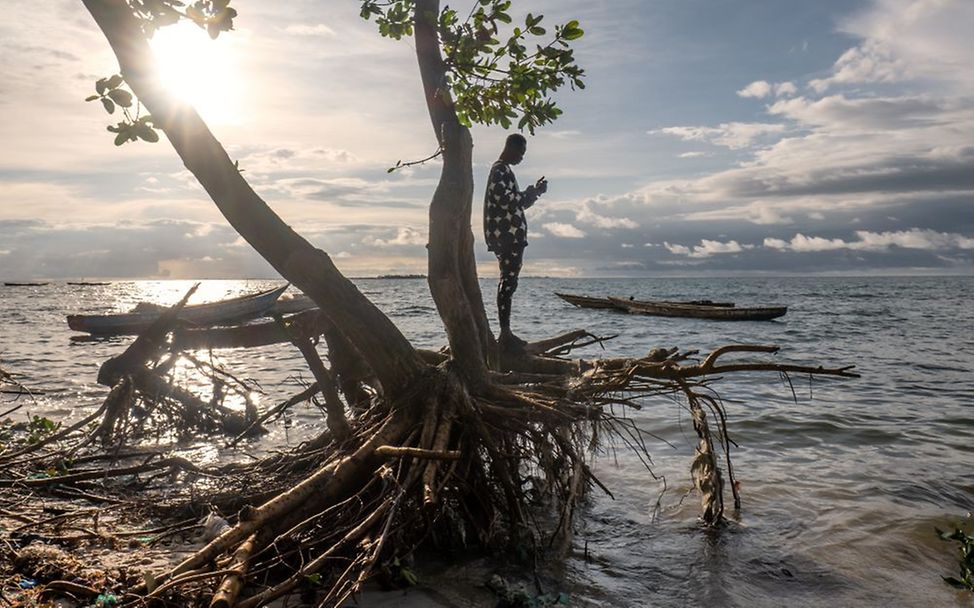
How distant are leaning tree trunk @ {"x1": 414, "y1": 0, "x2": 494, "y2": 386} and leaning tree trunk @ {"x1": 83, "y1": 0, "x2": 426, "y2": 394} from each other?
1.86 feet

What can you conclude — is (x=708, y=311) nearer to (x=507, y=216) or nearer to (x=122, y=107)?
(x=507, y=216)

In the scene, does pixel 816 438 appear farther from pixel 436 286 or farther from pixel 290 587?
pixel 290 587

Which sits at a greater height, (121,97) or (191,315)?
(121,97)

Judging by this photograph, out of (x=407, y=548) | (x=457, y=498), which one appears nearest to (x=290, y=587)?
(x=407, y=548)

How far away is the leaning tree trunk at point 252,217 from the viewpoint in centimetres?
457

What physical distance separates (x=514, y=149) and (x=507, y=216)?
777 mm

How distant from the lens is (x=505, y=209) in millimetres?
7719

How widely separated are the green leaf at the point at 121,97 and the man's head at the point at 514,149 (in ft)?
14.5

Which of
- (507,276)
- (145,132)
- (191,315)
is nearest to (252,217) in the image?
(145,132)

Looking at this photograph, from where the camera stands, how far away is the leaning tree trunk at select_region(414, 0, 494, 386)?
609 cm

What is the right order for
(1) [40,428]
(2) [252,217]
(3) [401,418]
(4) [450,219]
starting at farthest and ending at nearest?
(1) [40,428] < (4) [450,219] < (3) [401,418] < (2) [252,217]

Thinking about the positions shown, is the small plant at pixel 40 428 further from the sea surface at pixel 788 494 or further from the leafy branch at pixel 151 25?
the leafy branch at pixel 151 25

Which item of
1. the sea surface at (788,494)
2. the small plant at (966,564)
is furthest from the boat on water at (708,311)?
the small plant at (966,564)

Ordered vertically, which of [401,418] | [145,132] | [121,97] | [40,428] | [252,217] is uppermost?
[121,97]
